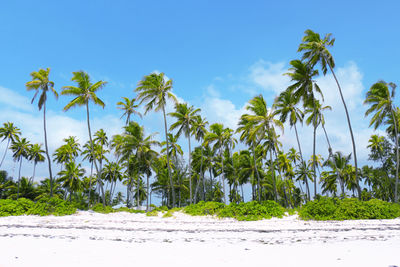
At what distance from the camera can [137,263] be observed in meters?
4.90

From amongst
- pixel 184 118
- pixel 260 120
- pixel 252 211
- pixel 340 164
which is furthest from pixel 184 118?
pixel 340 164

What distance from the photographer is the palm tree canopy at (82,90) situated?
84.1ft

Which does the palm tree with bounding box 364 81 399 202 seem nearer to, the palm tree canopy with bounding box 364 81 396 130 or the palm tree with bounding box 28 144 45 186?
the palm tree canopy with bounding box 364 81 396 130

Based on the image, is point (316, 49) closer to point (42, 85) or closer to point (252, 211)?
point (252, 211)

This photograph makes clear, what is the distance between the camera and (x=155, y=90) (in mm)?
26891

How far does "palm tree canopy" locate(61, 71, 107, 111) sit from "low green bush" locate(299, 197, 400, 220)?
23000mm

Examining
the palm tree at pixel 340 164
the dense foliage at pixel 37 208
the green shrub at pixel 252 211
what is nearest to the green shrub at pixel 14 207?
the dense foliage at pixel 37 208

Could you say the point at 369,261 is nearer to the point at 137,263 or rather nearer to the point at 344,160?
the point at 137,263

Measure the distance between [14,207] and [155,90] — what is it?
16.0 m

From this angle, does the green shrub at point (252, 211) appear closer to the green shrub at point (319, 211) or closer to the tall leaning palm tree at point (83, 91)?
the green shrub at point (319, 211)

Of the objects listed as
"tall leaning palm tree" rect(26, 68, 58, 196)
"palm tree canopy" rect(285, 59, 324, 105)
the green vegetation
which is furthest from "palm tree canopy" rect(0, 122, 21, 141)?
"palm tree canopy" rect(285, 59, 324, 105)

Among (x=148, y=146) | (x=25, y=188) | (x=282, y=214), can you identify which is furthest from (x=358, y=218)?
(x=25, y=188)

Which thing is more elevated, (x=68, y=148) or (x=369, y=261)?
(x=68, y=148)

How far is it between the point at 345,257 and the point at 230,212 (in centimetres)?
1201
